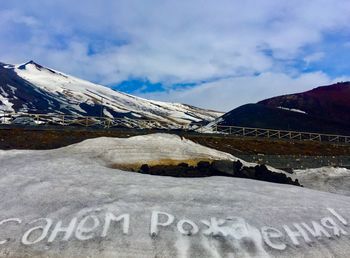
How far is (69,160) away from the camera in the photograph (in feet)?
44.1

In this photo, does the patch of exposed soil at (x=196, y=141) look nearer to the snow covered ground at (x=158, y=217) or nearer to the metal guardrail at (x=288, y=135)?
the metal guardrail at (x=288, y=135)

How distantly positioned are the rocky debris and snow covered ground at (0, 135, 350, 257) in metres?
1.53

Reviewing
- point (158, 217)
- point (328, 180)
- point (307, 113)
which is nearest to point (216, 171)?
point (158, 217)

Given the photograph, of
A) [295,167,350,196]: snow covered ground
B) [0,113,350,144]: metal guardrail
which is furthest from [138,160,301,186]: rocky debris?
[0,113,350,144]: metal guardrail

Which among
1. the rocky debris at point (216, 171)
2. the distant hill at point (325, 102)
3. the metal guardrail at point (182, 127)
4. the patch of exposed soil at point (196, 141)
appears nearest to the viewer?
the rocky debris at point (216, 171)

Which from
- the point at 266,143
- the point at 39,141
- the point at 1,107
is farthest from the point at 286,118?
the point at 1,107

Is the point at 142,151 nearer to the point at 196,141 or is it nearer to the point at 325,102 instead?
the point at 196,141

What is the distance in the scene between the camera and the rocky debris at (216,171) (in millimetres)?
13558

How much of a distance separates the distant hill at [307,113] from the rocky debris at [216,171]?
82.0m

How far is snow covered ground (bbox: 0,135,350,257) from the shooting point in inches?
321

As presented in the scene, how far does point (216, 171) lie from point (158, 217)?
5.47 metres

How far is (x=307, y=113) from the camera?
106125 millimetres

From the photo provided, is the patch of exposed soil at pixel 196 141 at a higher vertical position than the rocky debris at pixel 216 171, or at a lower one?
higher

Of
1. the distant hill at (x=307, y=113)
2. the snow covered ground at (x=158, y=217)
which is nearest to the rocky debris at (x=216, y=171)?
the snow covered ground at (x=158, y=217)
